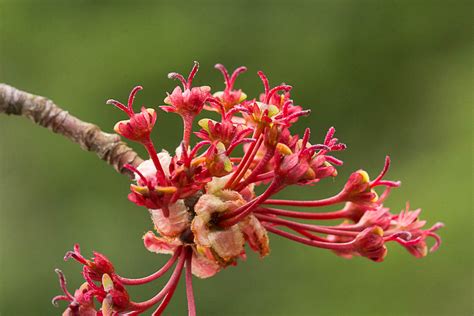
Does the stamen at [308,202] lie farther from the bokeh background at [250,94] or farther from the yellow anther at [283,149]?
the bokeh background at [250,94]

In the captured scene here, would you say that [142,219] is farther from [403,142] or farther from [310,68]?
[403,142]

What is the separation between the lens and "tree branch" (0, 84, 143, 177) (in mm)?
1080

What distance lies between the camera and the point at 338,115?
3621 mm

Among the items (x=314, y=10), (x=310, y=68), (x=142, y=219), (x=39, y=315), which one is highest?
(x=314, y=10)

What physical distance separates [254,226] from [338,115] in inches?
107

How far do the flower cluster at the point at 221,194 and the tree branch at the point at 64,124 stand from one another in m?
0.13

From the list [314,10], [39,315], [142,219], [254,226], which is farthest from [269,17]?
[254,226]

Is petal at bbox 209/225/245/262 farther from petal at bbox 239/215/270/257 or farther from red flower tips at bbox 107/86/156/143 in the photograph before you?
red flower tips at bbox 107/86/156/143

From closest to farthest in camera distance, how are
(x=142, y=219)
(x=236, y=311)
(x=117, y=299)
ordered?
(x=117, y=299) → (x=236, y=311) → (x=142, y=219)

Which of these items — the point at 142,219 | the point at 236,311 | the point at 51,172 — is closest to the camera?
the point at 236,311

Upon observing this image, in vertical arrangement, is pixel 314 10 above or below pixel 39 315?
above

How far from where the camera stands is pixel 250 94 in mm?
3385

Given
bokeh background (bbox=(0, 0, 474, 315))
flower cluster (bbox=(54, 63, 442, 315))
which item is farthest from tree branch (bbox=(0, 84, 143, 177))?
bokeh background (bbox=(0, 0, 474, 315))

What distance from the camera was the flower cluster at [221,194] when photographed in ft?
2.89
